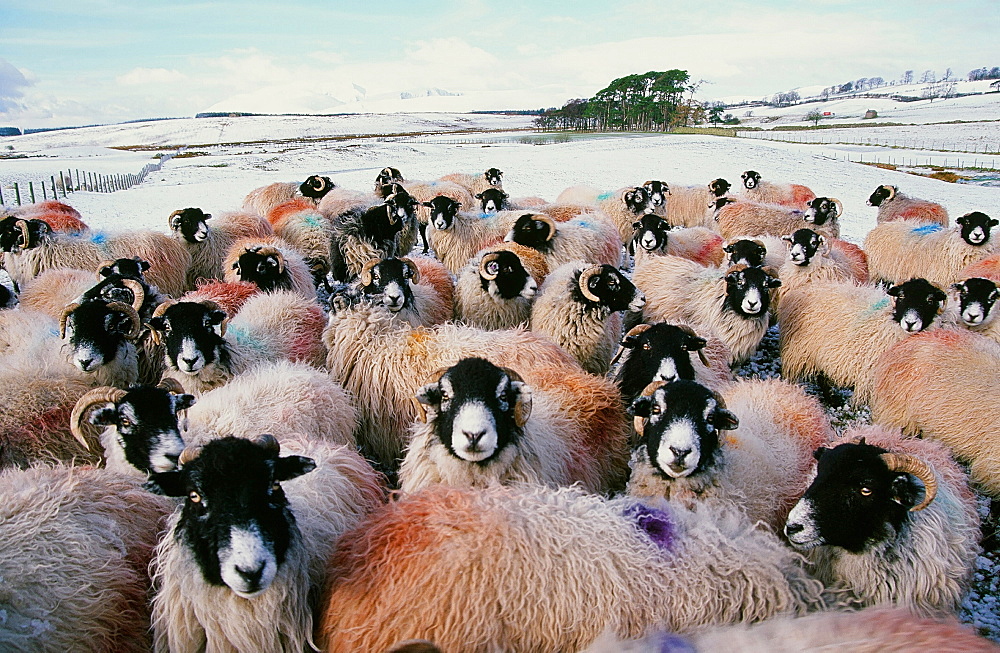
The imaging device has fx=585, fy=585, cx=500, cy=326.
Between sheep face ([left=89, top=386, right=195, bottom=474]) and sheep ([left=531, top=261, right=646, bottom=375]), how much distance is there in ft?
11.2

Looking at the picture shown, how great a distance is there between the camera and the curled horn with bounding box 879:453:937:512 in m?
2.96

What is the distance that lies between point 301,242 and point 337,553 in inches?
278

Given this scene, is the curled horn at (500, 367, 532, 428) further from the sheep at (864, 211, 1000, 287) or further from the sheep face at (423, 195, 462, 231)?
the sheep at (864, 211, 1000, 287)

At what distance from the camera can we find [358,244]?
8.52 m

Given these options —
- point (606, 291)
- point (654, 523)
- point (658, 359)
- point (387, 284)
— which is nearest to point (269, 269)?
point (387, 284)

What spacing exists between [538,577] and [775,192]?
604 inches

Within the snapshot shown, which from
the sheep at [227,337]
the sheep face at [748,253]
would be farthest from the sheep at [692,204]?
the sheep at [227,337]

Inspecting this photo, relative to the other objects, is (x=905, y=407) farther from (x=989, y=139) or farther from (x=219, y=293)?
(x=989, y=139)

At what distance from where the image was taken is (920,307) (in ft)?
19.4

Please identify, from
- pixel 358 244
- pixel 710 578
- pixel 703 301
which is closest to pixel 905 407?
pixel 703 301

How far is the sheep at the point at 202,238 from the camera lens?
8.28 m

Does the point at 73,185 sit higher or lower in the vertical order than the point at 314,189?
higher

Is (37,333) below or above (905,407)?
above

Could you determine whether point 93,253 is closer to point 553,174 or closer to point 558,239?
point 558,239
